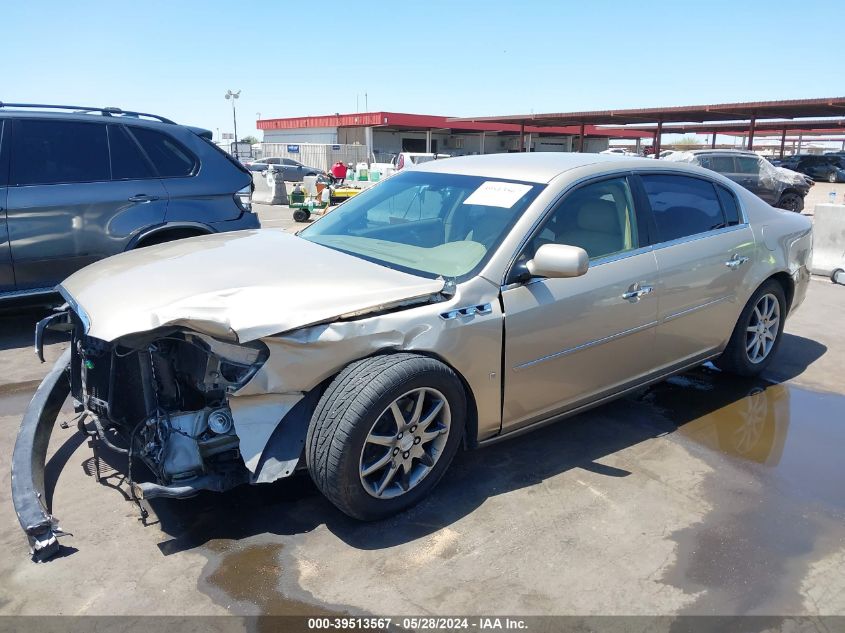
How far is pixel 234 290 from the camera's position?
298 cm

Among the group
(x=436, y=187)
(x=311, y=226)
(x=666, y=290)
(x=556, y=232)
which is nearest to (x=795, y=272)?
(x=666, y=290)

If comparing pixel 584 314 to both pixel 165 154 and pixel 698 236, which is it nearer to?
pixel 698 236

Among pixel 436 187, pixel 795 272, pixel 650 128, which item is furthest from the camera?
pixel 650 128

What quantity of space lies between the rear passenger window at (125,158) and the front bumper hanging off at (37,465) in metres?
2.62

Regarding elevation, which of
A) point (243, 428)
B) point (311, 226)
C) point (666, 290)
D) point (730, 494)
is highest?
point (311, 226)

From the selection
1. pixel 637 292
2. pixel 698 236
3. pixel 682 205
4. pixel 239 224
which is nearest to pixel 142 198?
pixel 239 224

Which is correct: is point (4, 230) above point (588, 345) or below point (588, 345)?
above

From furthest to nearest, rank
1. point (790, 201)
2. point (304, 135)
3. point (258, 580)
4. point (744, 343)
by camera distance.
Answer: point (304, 135) < point (790, 201) < point (744, 343) < point (258, 580)

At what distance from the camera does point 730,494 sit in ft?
11.5

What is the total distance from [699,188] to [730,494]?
2.08 meters

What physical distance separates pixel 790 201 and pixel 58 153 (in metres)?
16.7

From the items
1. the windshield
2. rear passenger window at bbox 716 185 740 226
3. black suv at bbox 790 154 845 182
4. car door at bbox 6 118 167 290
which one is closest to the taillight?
car door at bbox 6 118 167 290

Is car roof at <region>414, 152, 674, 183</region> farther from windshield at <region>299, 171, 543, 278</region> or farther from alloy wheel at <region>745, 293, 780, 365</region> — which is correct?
alloy wheel at <region>745, 293, 780, 365</region>

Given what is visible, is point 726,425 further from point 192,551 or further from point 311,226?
point 192,551
